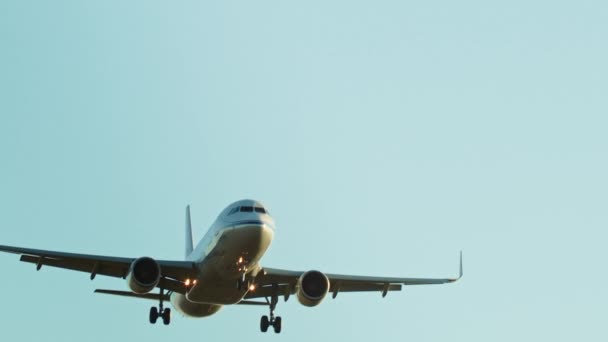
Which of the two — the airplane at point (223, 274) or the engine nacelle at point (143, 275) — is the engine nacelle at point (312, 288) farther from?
the engine nacelle at point (143, 275)

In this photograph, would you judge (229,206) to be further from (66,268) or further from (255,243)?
(66,268)

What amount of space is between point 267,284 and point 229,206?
504cm

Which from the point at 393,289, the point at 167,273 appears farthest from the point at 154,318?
the point at 393,289

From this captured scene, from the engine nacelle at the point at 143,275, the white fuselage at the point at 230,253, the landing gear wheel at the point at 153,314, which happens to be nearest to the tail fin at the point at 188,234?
the landing gear wheel at the point at 153,314

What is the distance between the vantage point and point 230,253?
40.8 meters

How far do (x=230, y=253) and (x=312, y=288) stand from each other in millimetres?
5209

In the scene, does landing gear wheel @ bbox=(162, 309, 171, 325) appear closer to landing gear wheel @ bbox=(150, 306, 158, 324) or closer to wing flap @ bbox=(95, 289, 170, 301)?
landing gear wheel @ bbox=(150, 306, 158, 324)

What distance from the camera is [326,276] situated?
1823 inches

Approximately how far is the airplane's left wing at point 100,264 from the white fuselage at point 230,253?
70 cm

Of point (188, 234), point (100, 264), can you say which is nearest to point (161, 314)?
point (100, 264)

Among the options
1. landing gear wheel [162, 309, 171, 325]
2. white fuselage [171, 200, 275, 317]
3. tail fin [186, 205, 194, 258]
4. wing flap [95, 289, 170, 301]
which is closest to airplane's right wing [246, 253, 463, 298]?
white fuselage [171, 200, 275, 317]

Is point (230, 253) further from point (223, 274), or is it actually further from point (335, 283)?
point (335, 283)

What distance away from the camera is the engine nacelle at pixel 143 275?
42438 mm

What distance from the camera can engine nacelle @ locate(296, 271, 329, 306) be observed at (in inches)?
1752
